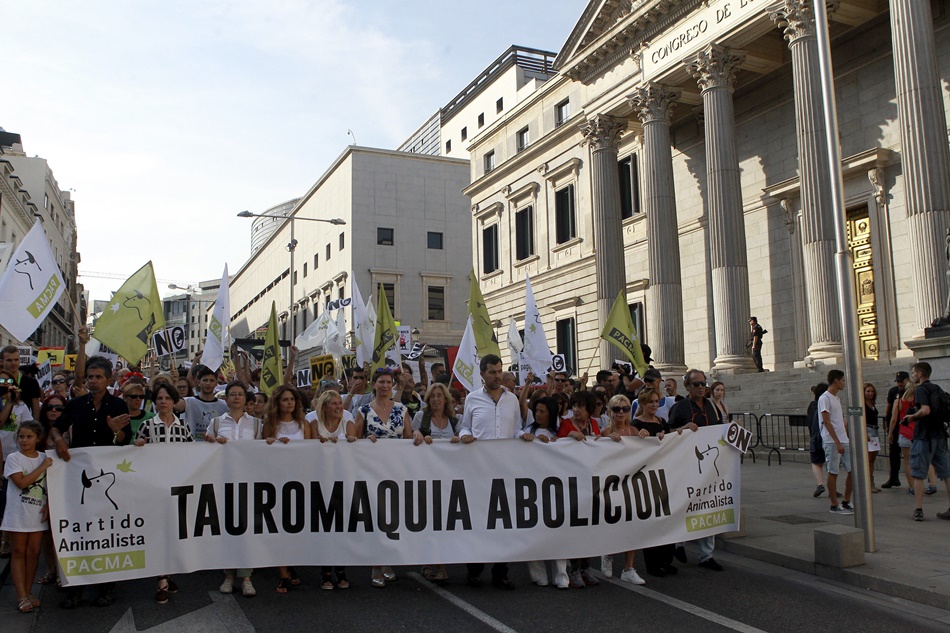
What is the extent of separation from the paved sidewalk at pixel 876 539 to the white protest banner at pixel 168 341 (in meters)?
10.2

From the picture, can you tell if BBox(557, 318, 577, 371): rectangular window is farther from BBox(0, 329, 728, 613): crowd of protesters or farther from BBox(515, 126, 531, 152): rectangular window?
BBox(0, 329, 728, 613): crowd of protesters

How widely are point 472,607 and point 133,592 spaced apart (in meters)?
2.97

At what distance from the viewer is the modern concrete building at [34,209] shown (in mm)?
43281

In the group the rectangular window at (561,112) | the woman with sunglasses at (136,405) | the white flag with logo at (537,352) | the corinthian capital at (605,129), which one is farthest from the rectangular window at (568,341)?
the woman with sunglasses at (136,405)

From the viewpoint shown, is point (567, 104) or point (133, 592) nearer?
point (133, 592)

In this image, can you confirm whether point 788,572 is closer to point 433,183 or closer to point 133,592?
point 133,592

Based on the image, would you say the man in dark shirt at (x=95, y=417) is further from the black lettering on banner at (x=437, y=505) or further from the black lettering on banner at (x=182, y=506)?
the black lettering on banner at (x=437, y=505)

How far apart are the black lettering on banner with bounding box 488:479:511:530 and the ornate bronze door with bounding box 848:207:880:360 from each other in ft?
56.1

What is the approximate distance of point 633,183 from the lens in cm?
2922

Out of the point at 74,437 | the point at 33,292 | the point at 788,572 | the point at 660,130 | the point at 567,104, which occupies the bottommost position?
the point at 788,572

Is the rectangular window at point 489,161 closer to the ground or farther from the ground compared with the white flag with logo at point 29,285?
farther from the ground

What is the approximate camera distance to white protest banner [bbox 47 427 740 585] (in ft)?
20.9

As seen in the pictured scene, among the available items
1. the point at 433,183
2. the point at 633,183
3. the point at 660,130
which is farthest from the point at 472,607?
the point at 433,183

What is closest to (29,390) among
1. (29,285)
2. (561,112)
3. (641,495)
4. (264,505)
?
(29,285)
